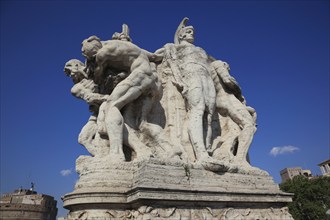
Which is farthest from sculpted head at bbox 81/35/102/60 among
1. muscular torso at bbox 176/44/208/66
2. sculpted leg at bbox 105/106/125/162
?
muscular torso at bbox 176/44/208/66

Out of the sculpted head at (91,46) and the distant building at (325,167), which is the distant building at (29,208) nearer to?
the sculpted head at (91,46)

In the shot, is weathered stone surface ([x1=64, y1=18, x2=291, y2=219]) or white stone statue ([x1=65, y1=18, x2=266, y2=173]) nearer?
weathered stone surface ([x1=64, y1=18, x2=291, y2=219])

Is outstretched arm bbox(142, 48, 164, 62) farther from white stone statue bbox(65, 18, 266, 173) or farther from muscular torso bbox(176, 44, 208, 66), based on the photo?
muscular torso bbox(176, 44, 208, 66)

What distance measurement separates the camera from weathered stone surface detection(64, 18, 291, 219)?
4.59 meters

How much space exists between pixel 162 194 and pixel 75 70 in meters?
4.23

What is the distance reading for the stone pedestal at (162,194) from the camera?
4.42 m

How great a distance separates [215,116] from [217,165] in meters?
2.30

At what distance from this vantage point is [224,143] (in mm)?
7027

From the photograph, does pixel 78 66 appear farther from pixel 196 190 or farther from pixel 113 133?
pixel 196 190

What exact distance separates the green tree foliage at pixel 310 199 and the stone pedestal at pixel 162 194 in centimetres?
2382

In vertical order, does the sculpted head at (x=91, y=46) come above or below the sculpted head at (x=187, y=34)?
below

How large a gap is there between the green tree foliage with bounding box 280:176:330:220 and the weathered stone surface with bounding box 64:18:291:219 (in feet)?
75.8

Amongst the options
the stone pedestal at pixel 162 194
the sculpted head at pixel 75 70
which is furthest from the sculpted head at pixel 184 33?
the stone pedestal at pixel 162 194

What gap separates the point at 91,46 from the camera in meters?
6.28
